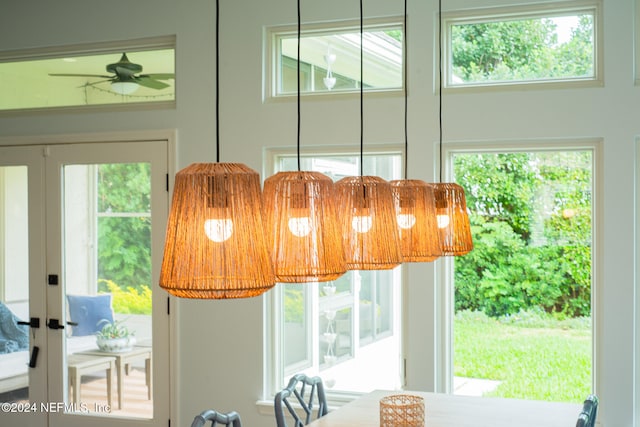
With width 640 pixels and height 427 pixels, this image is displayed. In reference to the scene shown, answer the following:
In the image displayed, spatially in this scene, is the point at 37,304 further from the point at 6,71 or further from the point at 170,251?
the point at 170,251

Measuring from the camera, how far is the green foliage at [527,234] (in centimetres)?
453

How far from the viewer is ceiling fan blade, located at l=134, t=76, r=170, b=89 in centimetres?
539

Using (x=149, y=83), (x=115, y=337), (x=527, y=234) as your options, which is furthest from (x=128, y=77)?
(x=527, y=234)

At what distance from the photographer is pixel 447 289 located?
4754mm

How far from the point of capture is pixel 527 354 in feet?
15.1

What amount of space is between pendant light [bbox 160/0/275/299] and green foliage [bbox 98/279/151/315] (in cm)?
375

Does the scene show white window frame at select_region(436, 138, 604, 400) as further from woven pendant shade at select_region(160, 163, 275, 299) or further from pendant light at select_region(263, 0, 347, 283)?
woven pendant shade at select_region(160, 163, 275, 299)

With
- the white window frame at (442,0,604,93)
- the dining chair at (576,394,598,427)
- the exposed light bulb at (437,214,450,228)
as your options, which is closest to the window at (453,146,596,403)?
the white window frame at (442,0,604,93)

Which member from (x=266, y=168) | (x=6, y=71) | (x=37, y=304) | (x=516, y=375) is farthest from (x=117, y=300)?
(x=516, y=375)

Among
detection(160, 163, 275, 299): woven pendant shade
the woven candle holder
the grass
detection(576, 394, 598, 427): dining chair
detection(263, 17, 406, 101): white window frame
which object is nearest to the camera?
detection(160, 163, 275, 299): woven pendant shade

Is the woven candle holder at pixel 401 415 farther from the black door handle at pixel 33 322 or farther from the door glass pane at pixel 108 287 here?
the black door handle at pixel 33 322

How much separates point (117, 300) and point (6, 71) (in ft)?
6.31

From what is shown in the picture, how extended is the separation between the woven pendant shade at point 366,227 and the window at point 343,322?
2312mm

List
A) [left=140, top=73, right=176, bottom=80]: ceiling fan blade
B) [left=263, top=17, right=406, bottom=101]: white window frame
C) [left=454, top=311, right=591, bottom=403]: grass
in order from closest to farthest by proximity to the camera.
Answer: [left=454, top=311, right=591, bottom=403]: grass
[left=263, top=17, right=406, bottom=101]: white window frame
[left=140, top=73, right=176, bottom=80]: ceiling fan blade
